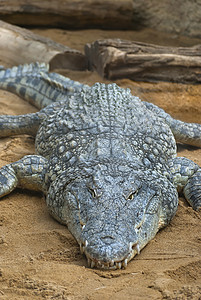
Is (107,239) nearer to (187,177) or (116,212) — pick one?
(116,212)

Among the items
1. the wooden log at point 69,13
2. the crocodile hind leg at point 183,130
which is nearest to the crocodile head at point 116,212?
the crocodile hind leg at point 183,130

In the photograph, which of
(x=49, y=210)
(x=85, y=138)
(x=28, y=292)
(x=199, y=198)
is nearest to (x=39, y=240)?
(x=49, y=210)

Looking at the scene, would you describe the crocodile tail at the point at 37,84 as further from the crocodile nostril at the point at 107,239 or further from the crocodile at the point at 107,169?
the crocodile nostril at the point at 107,239

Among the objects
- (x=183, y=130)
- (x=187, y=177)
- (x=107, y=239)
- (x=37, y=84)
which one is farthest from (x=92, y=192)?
(x=37, y=84)

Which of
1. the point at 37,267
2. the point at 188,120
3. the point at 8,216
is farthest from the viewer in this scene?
the point at 188,120

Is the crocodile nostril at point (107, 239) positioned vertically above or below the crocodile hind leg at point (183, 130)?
above

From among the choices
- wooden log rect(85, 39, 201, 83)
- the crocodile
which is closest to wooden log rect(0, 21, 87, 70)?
wooden log rect(85, 39, 201, 83)

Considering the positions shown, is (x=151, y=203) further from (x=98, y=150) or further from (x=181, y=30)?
(x=181, y=30)
